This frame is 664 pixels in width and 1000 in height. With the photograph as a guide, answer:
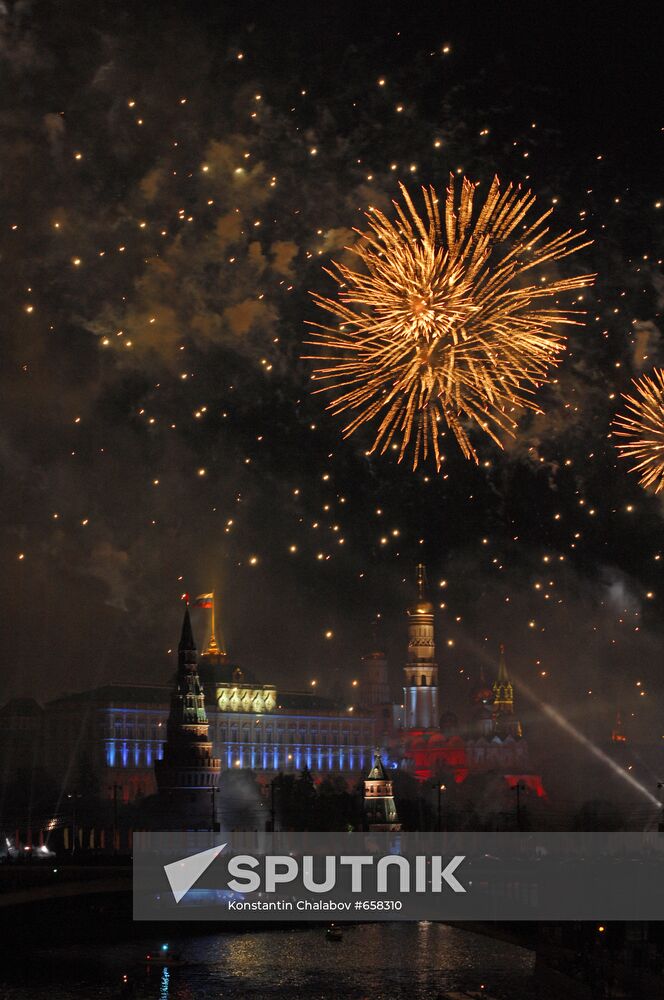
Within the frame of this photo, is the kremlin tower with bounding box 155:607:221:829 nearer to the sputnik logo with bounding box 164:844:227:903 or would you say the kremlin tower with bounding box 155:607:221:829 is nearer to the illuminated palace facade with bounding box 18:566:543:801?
the illuminated palace facade with bounding box 18:566:543:801

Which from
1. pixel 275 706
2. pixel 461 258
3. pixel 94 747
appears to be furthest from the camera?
pixel 275 706

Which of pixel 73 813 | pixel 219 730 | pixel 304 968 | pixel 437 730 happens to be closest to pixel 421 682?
pixel 437 730

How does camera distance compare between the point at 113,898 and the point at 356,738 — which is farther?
the point at 356,738

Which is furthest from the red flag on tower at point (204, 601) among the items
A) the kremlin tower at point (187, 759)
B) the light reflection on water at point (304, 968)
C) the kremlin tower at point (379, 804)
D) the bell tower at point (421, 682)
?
the light reflection on water at point (304, 968)

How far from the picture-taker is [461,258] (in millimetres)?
44812

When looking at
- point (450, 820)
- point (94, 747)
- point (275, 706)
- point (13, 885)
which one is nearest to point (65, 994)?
point (13, 885)

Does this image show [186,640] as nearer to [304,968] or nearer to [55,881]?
[55,881]

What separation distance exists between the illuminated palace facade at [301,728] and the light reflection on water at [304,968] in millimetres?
73982

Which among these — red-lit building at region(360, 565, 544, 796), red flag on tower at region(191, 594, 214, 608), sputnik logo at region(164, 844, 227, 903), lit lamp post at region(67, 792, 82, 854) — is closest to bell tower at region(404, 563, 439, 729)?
red-lit building at region(360, 565, 544, 796)

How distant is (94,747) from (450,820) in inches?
1633

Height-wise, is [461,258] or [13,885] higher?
[461,258]

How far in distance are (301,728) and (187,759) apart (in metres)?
55.5

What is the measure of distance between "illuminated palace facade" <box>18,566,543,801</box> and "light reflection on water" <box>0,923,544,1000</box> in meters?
74.0

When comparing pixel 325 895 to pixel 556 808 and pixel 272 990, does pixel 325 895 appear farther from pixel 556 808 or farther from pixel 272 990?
pixel 556 808
